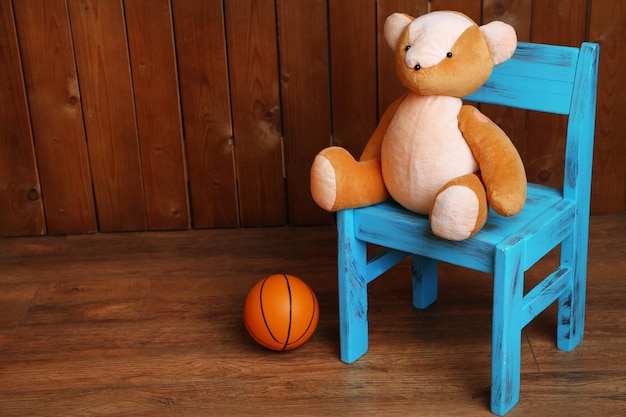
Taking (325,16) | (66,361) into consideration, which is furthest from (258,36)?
(66,361)

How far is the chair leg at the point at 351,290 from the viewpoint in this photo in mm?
2055

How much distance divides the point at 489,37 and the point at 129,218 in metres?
1.50

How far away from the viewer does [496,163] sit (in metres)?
1.85

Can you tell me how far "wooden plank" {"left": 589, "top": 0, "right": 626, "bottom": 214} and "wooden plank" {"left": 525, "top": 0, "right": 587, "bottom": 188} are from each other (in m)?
0.05

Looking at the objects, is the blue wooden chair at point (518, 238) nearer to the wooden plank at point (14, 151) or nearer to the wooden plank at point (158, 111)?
the wooden plank at point (158, 111)

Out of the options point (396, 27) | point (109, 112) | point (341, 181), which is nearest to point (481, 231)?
point (341, 181)

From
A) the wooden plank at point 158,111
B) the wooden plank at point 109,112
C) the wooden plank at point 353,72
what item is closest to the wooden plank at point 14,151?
the wooden plank at point 109,112

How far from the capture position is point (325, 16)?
2.65m

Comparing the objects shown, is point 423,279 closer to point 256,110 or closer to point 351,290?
point 351,290

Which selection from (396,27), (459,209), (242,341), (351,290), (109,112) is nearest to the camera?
(459,209)

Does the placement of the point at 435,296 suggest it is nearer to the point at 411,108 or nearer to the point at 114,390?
the point at 411,108

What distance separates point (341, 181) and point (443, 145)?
0.78 feet

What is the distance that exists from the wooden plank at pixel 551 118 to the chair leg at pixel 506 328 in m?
0.98

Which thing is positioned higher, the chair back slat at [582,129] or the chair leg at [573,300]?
the chair back slat at [582,129]
